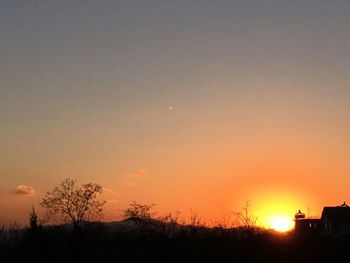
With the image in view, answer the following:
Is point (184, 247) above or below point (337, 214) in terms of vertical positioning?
below

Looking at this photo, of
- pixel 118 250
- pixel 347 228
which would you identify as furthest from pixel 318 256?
pixel 347 228

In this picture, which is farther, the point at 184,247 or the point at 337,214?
the point at 337,214

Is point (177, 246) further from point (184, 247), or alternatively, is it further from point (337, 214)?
point (337, 214)

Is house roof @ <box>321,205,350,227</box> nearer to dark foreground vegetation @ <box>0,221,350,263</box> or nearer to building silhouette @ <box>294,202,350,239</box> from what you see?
building silhouette @ <box>294,202,350,239</box>

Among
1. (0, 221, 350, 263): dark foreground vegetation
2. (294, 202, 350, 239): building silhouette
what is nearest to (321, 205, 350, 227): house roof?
(294, 202, 350, 239): building silhouette

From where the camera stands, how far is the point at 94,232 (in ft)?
194

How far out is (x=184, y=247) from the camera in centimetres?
3444

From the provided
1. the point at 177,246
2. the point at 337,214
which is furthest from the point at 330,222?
the point at 177,246

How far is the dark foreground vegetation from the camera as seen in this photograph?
29.5 meters

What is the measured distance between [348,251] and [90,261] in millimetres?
18480

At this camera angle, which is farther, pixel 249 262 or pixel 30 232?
pixel 30 232

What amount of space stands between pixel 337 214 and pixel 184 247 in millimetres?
31623

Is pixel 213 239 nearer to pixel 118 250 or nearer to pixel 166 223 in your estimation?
pixel 118 250

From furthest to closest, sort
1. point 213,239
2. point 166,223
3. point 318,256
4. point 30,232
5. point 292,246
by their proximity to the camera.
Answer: point 30,232 → point 166,223 → point 213,239 → point 292,246 → point 318,256
